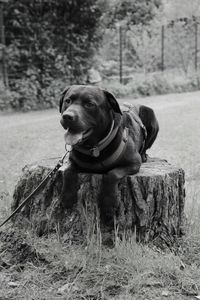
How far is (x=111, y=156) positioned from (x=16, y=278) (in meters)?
1.16

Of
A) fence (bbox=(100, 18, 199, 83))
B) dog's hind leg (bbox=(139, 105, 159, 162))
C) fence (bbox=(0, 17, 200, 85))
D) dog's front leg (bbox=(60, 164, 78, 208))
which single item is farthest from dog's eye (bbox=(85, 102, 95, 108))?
fence (bbox=(100, 18, 199, 83))

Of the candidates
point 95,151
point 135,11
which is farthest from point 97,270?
point 135,11

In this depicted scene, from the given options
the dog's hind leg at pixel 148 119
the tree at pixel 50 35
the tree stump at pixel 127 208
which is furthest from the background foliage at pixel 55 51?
the tree stump at pixel 127 208

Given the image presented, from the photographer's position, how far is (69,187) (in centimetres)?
399

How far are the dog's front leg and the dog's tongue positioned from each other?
1.74ft

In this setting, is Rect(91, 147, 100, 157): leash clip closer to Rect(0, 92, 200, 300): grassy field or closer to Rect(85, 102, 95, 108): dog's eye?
Rect(85, 102, 95, 108): dog's eye

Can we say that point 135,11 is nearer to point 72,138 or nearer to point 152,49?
point 152,49

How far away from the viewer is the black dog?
348 centimetres

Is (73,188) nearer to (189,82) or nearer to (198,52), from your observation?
(189,82)

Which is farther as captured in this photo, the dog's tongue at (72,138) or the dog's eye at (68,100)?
the dog's eye at (68,100)

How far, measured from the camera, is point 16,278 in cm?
365

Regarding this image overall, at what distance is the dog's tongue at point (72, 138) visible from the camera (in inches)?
135

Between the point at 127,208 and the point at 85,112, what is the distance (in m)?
0.93

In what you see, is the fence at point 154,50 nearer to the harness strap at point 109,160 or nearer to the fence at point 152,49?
the fence at point 152,49
